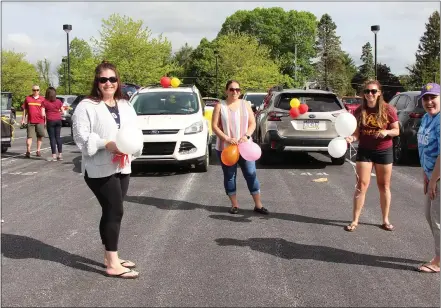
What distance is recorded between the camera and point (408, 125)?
11.6m

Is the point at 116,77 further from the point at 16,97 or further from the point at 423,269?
the point at 16,97

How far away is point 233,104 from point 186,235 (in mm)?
2011

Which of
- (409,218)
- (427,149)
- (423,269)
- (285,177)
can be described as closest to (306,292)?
(423,269)

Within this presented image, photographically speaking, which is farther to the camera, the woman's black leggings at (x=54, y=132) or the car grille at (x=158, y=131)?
the woman's black leggings at (x=54, y=132)

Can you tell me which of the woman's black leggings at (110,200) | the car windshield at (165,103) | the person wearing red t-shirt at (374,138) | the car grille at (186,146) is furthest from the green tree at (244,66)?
the woman's black leggings at (110,200)

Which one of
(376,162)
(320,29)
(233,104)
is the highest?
(320,29)

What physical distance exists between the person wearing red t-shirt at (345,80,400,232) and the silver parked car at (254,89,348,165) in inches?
185

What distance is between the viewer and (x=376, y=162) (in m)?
6.09

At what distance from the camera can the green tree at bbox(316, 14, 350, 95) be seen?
294ft

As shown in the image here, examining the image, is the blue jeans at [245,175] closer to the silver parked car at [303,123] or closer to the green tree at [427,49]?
the silver parked car at [303,123]

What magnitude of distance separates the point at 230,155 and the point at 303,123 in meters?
4.61

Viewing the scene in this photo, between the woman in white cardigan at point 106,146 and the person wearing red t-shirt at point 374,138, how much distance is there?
2.73m

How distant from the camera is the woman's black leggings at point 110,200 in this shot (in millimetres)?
4516

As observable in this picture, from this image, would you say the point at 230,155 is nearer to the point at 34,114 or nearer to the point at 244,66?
the point at 34,114
